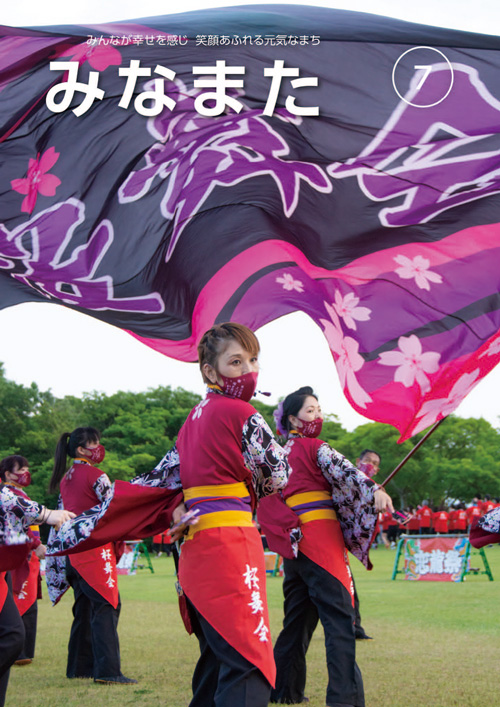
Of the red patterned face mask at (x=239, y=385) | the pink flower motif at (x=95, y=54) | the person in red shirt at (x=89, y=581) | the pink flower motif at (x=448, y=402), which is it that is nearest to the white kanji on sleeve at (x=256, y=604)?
the red patterned face mask at (x=239, y=385)

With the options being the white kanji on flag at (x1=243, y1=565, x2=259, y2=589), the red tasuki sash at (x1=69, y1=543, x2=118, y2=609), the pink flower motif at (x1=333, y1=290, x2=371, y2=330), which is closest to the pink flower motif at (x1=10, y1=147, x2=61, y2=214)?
the pink flower motif at (x1=333, y1=290, x2=371, y2=330)

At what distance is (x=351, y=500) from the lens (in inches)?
192

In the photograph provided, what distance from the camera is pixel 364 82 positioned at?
4777mm

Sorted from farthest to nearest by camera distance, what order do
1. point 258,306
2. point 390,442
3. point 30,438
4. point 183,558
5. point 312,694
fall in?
point 390,442, point 30,438, point 258,306, point 312,694, point 183,558

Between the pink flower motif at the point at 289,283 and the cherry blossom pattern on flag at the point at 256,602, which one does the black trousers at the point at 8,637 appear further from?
the pink flower motif at the point at 289,283

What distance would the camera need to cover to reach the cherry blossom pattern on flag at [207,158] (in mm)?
5180

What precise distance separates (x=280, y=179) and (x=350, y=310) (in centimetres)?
115

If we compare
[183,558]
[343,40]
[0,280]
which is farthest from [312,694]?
[343,40]

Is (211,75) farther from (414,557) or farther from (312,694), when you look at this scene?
(414,557)

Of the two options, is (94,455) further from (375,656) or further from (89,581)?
(375,656)

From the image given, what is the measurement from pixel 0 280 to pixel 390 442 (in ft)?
132

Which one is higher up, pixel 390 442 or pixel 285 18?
pixel 390 442

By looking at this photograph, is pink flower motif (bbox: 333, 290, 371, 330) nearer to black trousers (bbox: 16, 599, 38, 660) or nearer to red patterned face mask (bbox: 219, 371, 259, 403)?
red patterned face mask (bbox: 219, 371, 259, 403)

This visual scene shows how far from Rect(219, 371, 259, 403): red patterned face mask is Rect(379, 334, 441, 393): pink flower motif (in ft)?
7.37
